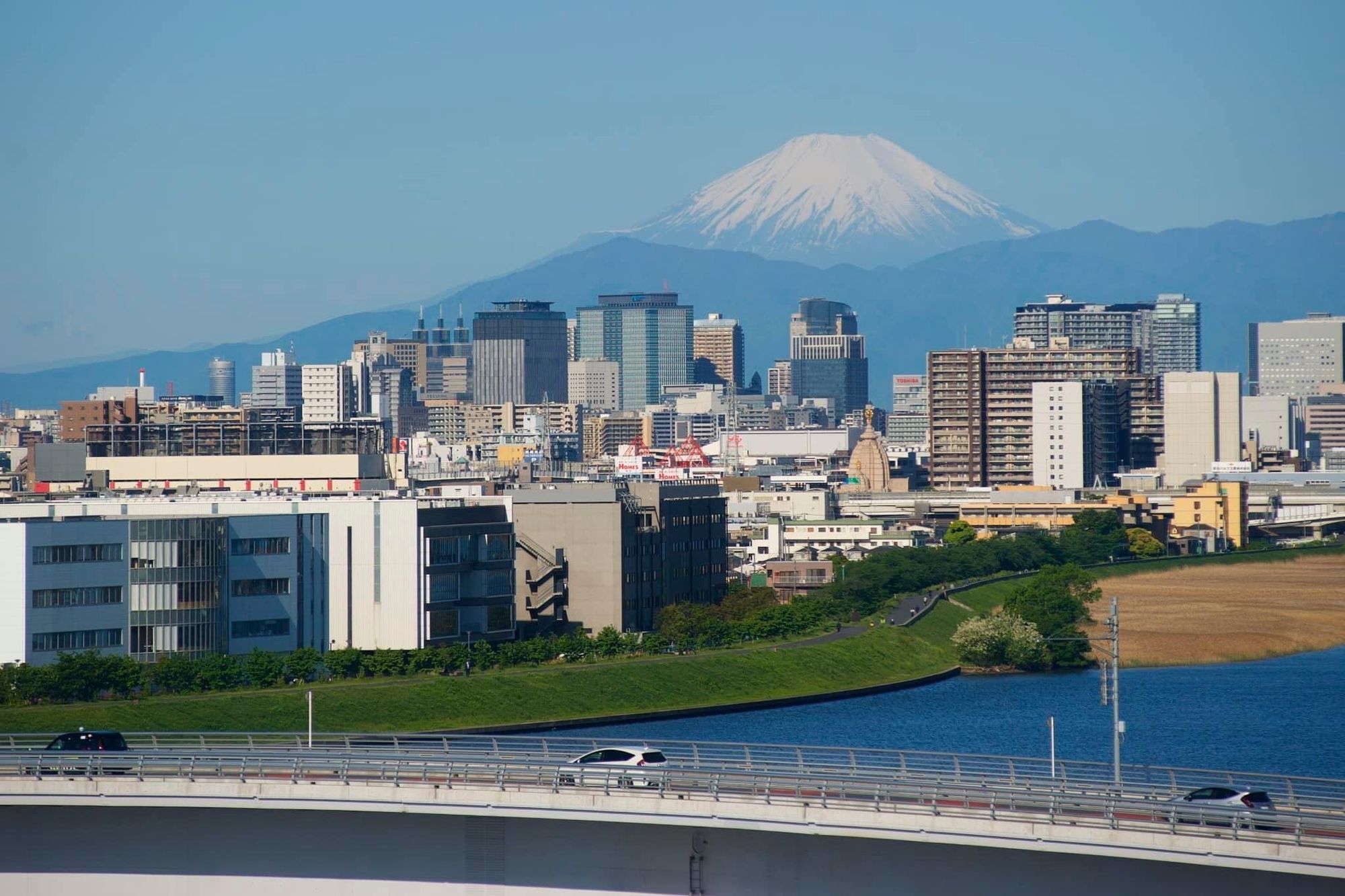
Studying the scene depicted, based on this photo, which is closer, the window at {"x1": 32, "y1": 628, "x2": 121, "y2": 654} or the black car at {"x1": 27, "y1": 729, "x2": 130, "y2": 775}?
the black car at {"x1": 27, "y1": 729, "x2": 130, "y2": 775}

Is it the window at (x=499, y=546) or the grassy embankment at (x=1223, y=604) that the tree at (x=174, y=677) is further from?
the grassy embankment at (x=1223, y=604)

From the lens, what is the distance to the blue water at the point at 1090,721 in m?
52.0

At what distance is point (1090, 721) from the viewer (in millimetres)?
58188

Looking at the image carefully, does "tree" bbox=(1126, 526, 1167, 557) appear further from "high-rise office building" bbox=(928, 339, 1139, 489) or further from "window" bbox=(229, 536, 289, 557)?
"window" bbox=(229, 536, 289, 557)

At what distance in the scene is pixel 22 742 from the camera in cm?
4516

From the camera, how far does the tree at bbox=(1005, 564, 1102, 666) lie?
76062 mm

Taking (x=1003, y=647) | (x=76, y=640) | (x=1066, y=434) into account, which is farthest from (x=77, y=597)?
(x=1066, y=434)

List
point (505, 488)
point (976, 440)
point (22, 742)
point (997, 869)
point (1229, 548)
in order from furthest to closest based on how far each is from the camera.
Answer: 1. point (976, 440)
2. point (1229, 548)
3. point (505, 488)
4. point (22, 742)
5. point (997, 869)

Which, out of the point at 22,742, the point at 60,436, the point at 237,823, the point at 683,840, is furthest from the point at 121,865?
the point at 60,436

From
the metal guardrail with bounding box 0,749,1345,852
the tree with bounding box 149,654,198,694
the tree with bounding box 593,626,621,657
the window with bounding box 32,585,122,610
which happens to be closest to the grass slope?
the tree with bounding box 149,654,198,694

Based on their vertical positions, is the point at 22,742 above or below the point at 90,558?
below

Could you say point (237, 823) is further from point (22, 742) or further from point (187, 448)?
point (187, 448)

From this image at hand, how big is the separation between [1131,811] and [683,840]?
512 cm

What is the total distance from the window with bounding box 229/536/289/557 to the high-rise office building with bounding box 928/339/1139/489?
122m
